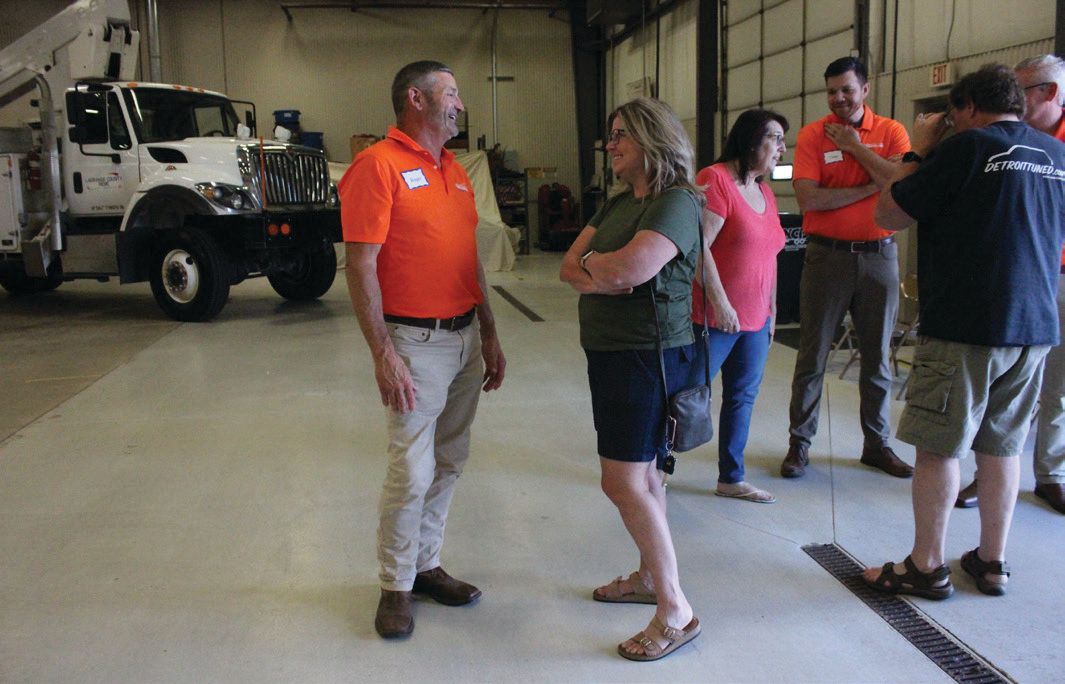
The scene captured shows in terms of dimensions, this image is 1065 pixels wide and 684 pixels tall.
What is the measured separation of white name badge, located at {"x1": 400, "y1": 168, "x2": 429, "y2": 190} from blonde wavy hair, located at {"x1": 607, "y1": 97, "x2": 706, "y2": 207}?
613 mm

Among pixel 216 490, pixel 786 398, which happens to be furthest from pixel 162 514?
pixel 786 398

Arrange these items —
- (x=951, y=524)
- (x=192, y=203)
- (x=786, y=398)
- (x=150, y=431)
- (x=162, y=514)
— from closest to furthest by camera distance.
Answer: (x=951, y=524)
(x=162, y=514)
(x=150, y=431)
(x=786, y=398)
(x=192, y=203)

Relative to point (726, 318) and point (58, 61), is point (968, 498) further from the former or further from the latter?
point (58, 61)

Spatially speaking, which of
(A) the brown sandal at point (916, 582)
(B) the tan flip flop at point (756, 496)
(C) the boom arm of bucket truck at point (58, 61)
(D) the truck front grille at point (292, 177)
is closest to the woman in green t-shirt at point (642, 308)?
(A) the brown sandal at point (916, 582)

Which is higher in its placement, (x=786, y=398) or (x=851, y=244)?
(x=851, y=244)

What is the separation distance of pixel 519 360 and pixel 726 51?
8143 millimetres

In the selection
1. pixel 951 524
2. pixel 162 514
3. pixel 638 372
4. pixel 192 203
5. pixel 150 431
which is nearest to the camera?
pixel 638 372

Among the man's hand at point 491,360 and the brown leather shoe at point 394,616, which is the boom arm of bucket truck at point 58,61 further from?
the brown leather shoe at point 394,616

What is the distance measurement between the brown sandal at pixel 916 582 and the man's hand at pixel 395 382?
5.30 ft

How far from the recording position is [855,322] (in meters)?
3.76

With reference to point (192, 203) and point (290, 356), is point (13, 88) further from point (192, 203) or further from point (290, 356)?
point (290, 356)

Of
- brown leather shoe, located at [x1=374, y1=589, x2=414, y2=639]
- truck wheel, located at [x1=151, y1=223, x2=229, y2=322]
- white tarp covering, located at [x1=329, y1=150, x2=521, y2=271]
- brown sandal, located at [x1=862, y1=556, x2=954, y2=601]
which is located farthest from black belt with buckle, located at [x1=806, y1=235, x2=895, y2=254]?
white tarp covering, located at [x1=329, y1=150, x2=521, y2=271]

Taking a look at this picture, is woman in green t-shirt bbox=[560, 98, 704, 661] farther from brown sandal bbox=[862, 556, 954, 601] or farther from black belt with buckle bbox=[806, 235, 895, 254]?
black belt with buckle bbox=[806, 235, 895, 254]

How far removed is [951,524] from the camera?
3150 mm
